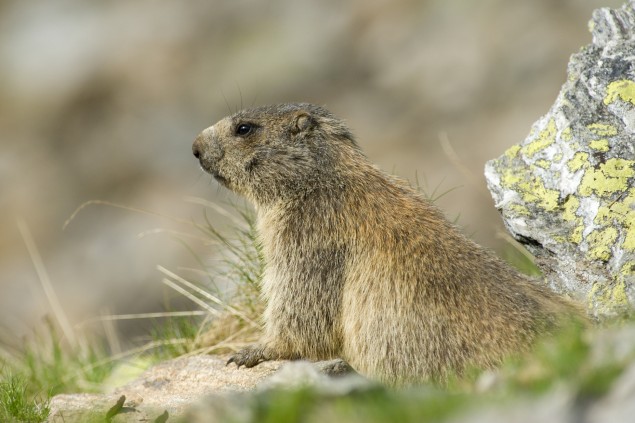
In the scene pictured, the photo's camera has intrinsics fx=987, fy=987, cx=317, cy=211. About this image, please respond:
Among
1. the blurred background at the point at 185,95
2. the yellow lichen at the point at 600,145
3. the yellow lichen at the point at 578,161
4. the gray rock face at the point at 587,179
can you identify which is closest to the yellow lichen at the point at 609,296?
the gray rock face at the point at 587,179

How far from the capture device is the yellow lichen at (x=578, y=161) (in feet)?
26.2

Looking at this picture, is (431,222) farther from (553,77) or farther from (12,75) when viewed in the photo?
(12,75)

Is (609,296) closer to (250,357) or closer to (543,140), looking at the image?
(543,140)

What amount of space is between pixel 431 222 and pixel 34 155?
30346 millimetres

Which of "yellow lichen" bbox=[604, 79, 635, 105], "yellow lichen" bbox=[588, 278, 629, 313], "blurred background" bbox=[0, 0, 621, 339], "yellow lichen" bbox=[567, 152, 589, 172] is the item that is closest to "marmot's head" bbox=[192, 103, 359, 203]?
"yellow lichen" bbox=[567, 152, 589, 172]

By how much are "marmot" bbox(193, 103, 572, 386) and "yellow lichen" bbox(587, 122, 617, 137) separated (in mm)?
1343

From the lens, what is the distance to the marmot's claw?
26.5 feet

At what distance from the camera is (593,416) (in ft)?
14.3

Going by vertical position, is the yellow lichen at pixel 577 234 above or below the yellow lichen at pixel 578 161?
below

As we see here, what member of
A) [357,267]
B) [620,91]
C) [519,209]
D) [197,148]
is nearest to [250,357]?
[357,267]

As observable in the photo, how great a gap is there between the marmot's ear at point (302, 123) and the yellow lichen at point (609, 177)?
2464 millimetres

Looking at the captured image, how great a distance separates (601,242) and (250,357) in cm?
295

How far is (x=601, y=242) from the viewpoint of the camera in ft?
25.3

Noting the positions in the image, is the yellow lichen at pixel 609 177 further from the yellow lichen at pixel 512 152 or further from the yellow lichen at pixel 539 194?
the yellow lichen at pixel 512 152
